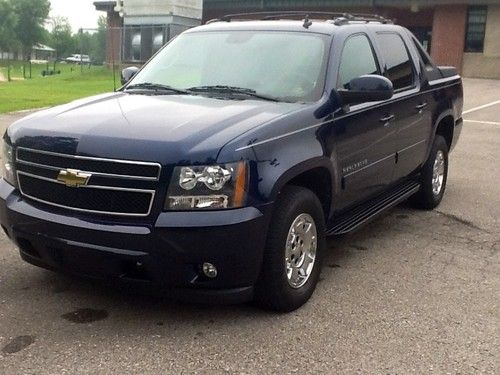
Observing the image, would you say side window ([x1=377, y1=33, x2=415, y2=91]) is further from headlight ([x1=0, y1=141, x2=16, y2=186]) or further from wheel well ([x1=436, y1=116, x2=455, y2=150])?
headlight ([x1=0, y1=141, x2=16, y2=186])

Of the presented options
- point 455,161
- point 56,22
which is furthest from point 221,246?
point 56,22

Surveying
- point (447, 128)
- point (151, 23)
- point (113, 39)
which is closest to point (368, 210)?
point (447, 128)

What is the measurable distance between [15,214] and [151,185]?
984mm

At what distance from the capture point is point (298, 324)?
3.87 m

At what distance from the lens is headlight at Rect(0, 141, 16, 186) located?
4051 mm

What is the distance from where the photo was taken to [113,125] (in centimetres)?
375

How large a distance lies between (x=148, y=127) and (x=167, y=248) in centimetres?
73

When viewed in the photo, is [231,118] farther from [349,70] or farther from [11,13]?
[11,13]

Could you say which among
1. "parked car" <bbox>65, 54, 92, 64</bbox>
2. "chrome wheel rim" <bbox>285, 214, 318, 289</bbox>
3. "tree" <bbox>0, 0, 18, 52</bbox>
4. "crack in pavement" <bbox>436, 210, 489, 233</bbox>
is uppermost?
"tree" <bbox>0, 0, 18, 52</bbox>

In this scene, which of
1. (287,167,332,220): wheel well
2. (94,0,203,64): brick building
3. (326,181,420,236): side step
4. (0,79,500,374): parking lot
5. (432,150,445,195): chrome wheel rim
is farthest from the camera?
(94,0,203,64): brick building

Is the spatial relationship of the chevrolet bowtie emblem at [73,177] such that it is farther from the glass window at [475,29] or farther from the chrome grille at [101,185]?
the glass window at [475,29]

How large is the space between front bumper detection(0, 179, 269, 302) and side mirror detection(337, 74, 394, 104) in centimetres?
134

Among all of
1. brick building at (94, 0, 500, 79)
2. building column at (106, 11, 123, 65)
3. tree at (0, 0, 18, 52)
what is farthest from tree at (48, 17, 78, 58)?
brick building at (94, 0, 500, 79)

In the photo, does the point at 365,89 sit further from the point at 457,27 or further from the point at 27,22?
the point at 27,22
